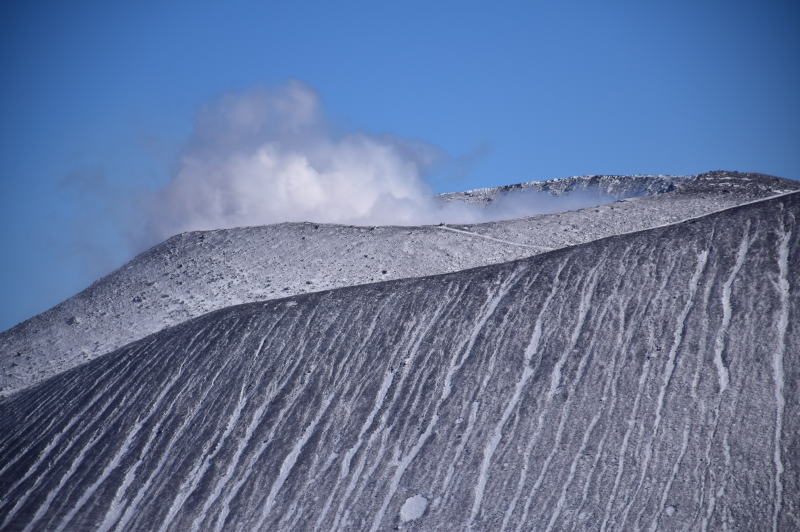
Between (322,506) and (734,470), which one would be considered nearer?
(734,470)

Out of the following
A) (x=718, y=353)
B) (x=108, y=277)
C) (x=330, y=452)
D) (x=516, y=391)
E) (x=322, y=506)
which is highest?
(x=108, y=277)

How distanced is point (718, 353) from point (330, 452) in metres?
12.5

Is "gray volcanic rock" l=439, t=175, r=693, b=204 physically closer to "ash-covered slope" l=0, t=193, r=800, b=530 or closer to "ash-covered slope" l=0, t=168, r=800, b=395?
"ash-covered slope" l=0, t=168, r=800, b=395

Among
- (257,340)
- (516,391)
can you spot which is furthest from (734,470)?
(257,340)

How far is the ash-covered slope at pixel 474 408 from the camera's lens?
21.5 meters

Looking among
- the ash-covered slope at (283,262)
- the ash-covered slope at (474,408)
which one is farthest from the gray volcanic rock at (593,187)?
the ash-covered slope at (474,408)

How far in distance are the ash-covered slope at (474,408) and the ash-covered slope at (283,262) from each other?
16.9ft

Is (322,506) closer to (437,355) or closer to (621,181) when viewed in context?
(437,355)

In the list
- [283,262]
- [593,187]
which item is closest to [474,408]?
[283,262]

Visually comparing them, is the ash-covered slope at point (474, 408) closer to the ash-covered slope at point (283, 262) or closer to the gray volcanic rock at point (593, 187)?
the ash-covered slope at point (283, 262)

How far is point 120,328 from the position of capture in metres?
37.2

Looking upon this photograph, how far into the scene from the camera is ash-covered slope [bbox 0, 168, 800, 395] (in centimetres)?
3619

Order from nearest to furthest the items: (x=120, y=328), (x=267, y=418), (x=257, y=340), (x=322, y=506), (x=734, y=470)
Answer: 1. (x=734, y=470)
2. (x=322, y=506)
3. (x=267, y=418)
4. (x=257, y=340)
5. (x=120, y=328)

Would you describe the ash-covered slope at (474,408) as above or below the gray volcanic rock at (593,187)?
below
